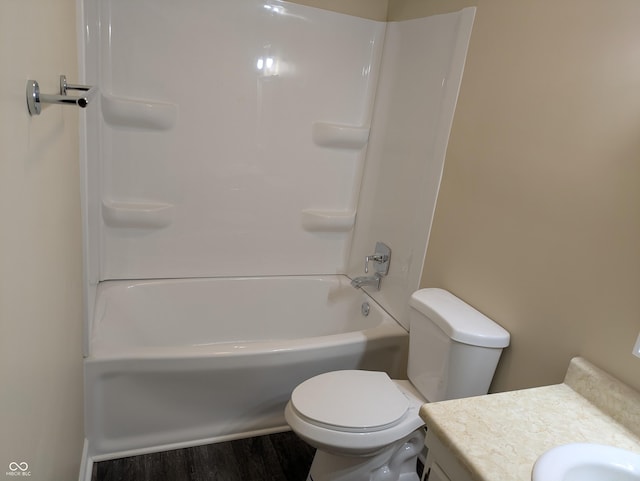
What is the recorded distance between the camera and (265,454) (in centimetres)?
189

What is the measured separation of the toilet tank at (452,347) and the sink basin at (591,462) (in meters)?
0.57

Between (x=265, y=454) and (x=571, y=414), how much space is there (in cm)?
129

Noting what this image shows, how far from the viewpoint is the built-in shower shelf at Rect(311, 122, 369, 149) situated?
7.80ft

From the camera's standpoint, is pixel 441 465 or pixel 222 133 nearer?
pixel 441 465

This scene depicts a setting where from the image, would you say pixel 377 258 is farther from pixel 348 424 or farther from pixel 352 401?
pixel 348 424

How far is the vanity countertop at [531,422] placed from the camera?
0.87m

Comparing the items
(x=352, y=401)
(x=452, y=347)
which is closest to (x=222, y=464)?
(x=352, y=401)

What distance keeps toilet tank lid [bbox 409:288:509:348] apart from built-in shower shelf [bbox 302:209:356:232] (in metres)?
0.93

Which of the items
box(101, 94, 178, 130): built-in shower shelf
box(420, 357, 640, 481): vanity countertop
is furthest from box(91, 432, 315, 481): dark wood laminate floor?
box(101, 94, 178, 130): built-in shower shelf

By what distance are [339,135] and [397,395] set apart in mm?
1425

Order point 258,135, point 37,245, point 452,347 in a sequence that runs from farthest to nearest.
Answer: point 258,135
point 452,347
point 37,245

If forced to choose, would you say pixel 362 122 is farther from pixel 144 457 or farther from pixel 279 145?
pixel 144 457

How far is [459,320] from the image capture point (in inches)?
59.9

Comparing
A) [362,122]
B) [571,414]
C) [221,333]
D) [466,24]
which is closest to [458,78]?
[466,24]
